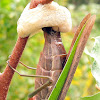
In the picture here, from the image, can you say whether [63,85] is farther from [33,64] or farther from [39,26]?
[33,64]

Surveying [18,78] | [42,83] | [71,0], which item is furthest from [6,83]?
[71,0]

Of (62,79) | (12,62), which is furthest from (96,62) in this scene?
(12,62)

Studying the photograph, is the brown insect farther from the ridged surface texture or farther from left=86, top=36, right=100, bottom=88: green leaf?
left=86, top=36, right=100, bottom=88: green leaf

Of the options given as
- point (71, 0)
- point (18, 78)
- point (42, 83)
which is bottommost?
point (71, 0)

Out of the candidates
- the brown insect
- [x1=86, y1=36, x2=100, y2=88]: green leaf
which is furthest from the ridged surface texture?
[x1=86, y1=36, x2=100, y2=88]: green leaf

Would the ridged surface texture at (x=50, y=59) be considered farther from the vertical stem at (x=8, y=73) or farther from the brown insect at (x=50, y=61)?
the vertical stem at (x=8, y=73)

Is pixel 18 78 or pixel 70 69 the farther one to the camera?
pixel 18 78

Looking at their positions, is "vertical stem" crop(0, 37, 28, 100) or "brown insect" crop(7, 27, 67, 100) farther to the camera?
"brown insect" crop(7, 27, 67, 100)

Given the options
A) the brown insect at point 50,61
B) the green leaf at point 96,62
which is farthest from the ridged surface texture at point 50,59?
the green leaf at point 96,62
